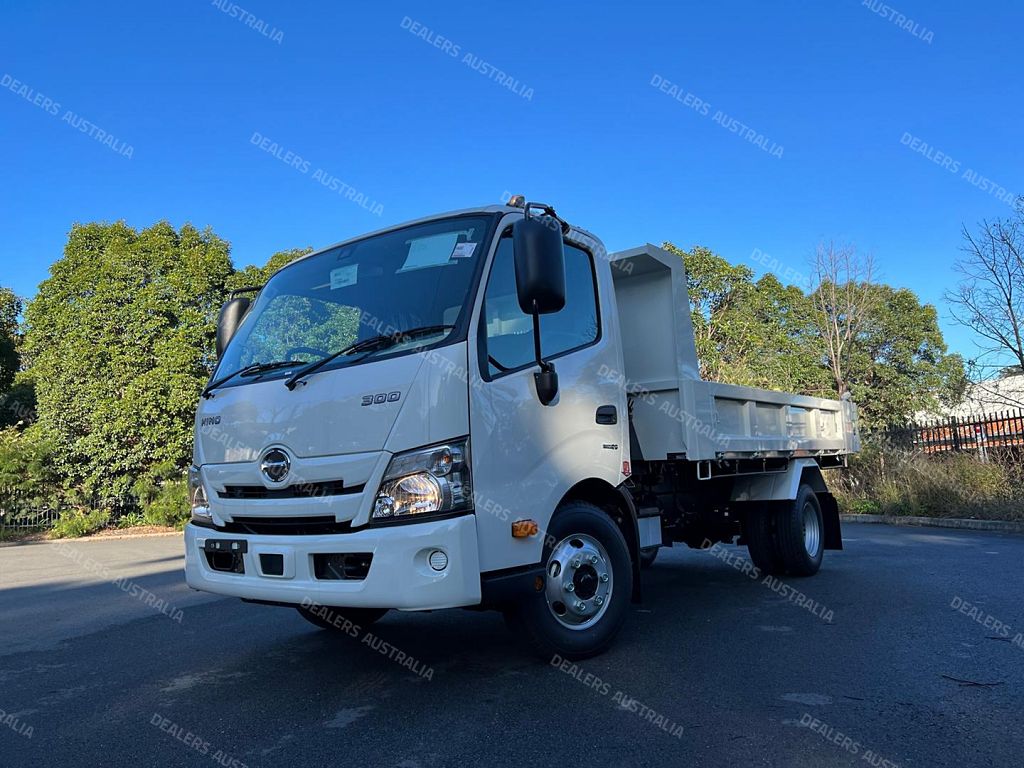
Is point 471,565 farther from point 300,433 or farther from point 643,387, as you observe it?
point 643,387

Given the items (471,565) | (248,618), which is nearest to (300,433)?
(471,565)

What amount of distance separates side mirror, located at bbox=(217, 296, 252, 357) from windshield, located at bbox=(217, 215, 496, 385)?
29 cm

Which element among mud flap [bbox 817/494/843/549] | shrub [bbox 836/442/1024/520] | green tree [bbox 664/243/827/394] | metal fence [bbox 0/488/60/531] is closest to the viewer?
mud flap [bbox 817/494/843/549]

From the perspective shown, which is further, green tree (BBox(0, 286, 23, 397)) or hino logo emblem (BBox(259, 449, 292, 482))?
green tree (BBox(0, 286, 23, 397))

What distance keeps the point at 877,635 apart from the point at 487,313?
3.38m

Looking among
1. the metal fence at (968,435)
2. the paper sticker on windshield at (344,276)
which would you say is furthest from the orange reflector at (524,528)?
the metal fence at (968,435)

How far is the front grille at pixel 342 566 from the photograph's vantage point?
3.52 meters

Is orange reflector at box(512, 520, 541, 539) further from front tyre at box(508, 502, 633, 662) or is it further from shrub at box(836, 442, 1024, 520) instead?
shrub at box(836, 442, 1024, 520)

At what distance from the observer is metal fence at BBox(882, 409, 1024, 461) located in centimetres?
1380

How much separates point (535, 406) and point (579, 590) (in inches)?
43.1

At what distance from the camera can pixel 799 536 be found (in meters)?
6.97

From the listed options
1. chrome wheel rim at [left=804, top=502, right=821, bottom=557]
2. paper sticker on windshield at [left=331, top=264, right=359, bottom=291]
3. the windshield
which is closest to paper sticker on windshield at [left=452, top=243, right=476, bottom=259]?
the windshield

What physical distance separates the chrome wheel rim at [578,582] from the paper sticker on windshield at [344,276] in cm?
195

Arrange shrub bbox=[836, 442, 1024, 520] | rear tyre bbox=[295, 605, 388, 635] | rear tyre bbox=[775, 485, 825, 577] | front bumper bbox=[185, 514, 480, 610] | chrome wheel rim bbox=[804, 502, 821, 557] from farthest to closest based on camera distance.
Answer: shrub bbox=[836, 442, 1024, 520]
chrome wheel rim bbox=[804, 502, 821, 557]
rear tyre bbox=[775, 485, 825, 577]
rear tyre bbox=[295, 605, 388, 635]
front bumper bbox=[185, 514, 480, 610]
